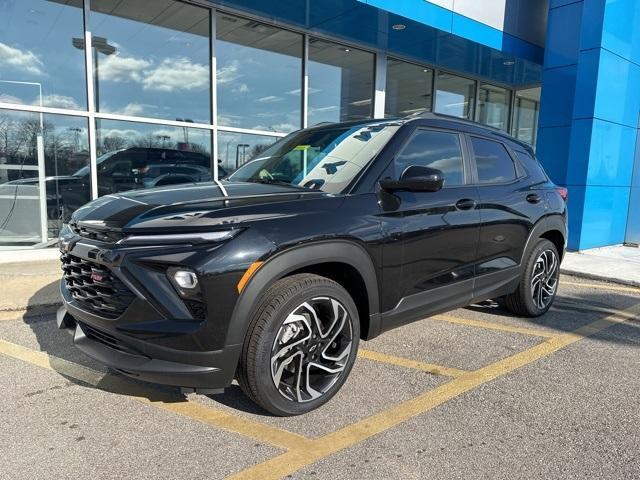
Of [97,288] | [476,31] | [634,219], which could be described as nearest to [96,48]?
[97,288]

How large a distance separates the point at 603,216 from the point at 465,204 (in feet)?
24.9

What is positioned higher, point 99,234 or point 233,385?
point 99,234

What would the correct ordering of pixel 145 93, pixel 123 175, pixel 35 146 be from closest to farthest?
pixel 35 146 < pixel 123 175 < pixel 145 93

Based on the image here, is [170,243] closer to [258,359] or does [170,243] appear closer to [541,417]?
[258,359]

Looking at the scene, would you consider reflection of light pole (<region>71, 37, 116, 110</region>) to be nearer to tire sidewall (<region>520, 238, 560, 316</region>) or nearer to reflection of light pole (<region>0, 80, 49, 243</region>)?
reflection of light pole (<region>0, 80, 49, 243</region>)

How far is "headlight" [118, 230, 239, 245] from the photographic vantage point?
2.51m

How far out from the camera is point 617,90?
970 centimetres

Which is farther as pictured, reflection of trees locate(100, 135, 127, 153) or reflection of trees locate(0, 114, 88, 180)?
reflection of trees locate(100, 135, 127, 153)

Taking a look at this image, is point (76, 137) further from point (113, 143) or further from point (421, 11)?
point (421, 11)

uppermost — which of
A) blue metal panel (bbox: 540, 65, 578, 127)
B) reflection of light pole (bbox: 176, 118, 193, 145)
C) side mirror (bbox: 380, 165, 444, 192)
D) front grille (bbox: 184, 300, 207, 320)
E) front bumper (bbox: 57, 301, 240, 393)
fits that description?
blue metal panel (bbox: 540, 65, 578, 127)

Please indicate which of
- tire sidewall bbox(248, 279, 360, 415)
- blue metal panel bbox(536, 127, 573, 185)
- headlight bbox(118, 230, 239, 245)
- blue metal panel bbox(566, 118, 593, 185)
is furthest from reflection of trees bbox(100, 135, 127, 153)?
blue metal panel bbox(566, 118, 593, 185)

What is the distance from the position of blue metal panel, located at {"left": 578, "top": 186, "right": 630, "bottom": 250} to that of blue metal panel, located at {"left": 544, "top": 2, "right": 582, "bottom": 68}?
8.58 feet

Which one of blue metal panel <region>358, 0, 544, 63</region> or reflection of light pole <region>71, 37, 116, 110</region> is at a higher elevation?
blue metal panel <region>358, 0, 544, 63</region>

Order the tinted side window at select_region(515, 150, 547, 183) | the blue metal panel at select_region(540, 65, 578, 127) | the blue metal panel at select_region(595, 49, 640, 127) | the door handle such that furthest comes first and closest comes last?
the blue metal panel at select_region(540, 65, 578, 127) → the blue metal panel at select_region(595, 49, 640, 127) → the tinted side window at select_region(515, 150, 547, 183) → the door handle
